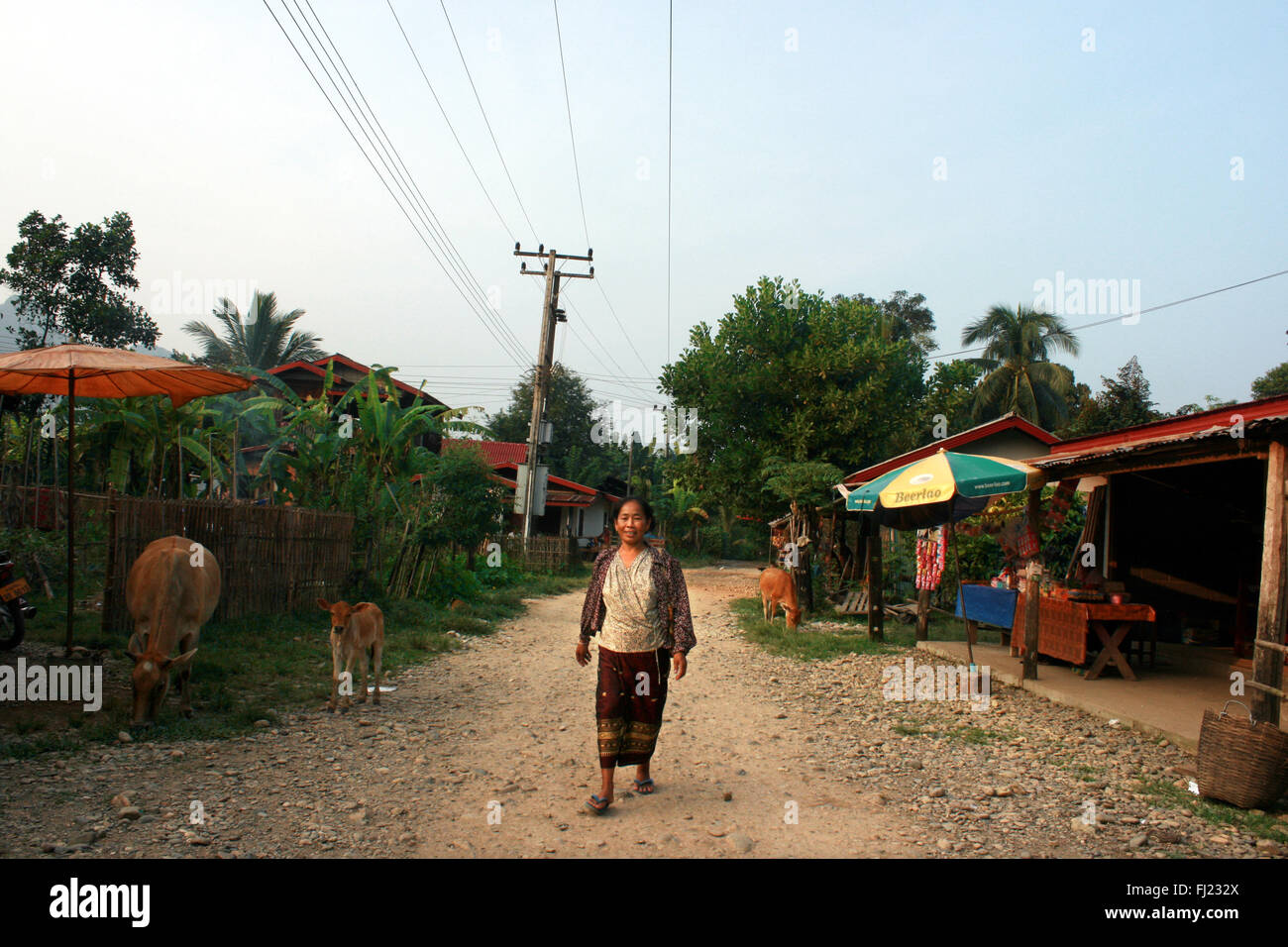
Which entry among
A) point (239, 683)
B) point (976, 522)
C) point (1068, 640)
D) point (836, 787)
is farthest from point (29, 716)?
point (976, 522)

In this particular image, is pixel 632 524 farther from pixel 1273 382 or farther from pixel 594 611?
pixel 1273 382

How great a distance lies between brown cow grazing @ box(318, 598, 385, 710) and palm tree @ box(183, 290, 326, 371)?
2736 centimetres

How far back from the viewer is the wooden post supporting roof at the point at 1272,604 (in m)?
5.55

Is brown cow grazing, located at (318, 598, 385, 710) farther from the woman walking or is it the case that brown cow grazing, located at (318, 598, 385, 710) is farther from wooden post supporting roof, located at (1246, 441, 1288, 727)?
wooden post supporting roof, located at (1246, 441, 1288, 727)

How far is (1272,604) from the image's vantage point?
5.63 meters

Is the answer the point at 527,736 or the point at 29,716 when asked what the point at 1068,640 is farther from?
the point at 29,716

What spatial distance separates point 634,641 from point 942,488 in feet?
16.6

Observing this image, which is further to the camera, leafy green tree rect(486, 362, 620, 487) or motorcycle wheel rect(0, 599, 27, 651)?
leafy green tree rect(486, 362, 620, 487)

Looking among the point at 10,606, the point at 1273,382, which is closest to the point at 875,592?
the point at 10,606

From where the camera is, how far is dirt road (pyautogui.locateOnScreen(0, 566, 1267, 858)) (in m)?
4.14

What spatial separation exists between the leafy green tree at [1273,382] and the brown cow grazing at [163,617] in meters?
32.9

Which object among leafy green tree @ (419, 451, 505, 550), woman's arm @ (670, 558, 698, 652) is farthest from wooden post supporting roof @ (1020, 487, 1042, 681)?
leafy green tree @ (419, 451, 505, 550)
